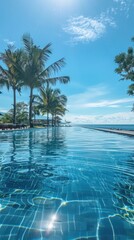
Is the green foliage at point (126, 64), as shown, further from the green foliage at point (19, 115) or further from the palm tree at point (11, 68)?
the green foliage at point (19, 115)

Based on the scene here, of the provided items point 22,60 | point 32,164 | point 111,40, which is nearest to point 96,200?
point 32,164

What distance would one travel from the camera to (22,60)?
20203mm

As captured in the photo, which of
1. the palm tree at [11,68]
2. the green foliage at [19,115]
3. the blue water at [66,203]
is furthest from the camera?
the green foliage at [19,115]

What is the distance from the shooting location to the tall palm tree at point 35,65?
19969 millimetres

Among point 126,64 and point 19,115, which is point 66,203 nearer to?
point 126,64

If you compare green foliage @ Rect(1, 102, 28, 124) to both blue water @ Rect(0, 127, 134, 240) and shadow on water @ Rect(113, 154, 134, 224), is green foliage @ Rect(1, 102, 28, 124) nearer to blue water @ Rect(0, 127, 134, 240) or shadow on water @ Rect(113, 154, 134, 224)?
blue water @ Rect(0, 127, 134, 240)

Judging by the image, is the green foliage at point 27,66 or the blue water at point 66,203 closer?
the blue water at point 66,203

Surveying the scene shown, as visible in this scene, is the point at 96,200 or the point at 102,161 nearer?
the point at 96,200

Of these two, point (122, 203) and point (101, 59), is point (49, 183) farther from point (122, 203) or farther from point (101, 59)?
point (101, 59)

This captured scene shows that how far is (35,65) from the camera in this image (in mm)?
20094

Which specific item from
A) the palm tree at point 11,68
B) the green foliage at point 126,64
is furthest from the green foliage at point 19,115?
the green foliage at point 126,64

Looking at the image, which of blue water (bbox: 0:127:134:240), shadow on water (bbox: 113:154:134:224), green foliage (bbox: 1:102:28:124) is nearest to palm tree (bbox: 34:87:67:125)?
green foliage (bbox: 1:102:28:124)

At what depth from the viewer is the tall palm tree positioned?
20.0m

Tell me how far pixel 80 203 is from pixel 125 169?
2.24 meters
